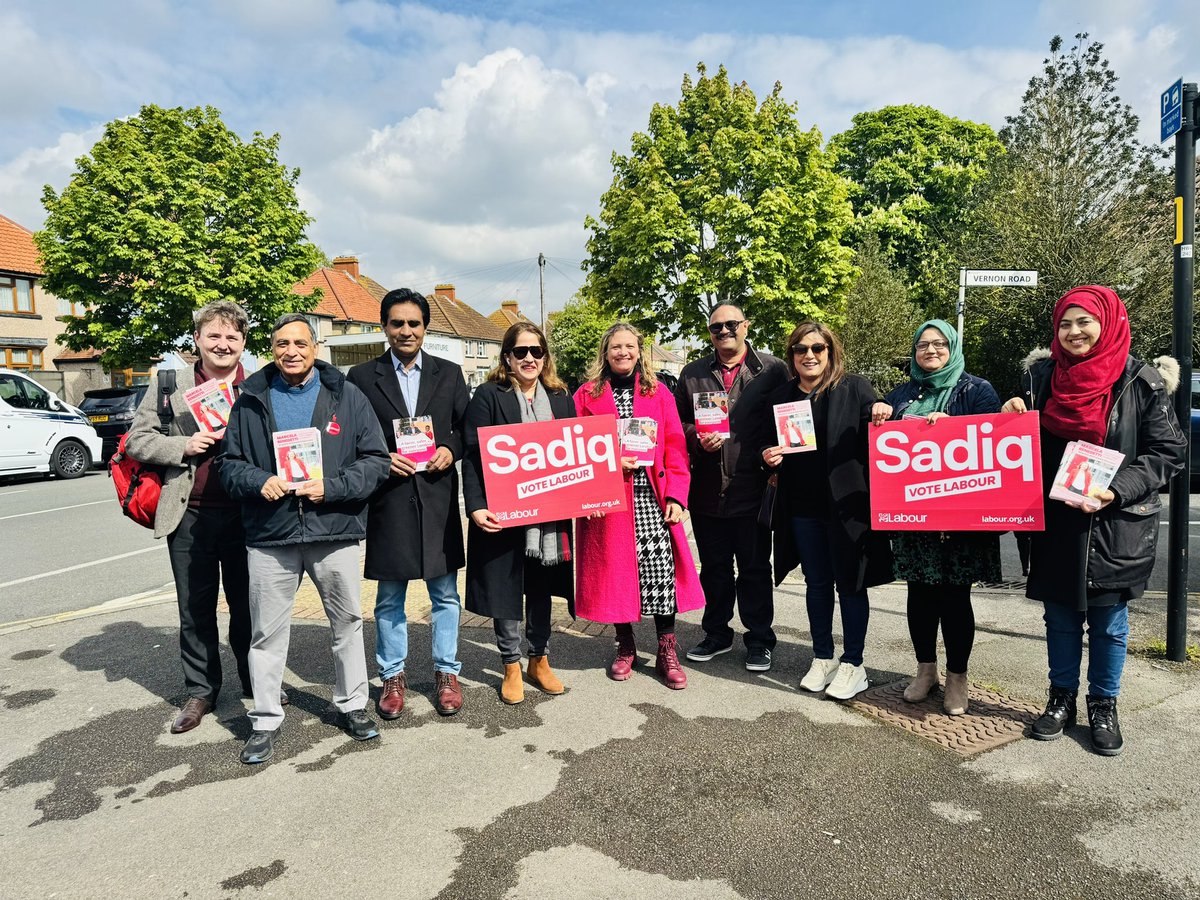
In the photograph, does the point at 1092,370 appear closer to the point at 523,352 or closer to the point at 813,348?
the point at 813,348

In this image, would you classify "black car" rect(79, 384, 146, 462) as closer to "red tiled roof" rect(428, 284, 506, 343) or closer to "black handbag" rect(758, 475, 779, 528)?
"black handbag" rect(758, 475, 779, 528)

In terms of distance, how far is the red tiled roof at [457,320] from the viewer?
211 feet

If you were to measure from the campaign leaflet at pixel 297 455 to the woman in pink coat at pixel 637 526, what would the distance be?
1608 millimetres

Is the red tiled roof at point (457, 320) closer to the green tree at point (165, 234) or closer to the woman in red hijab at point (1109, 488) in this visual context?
the green tree at point (165, 234)

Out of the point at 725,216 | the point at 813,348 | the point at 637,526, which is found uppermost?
the point at 725,216

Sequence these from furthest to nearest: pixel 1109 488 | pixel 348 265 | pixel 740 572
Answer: pixel 348 265, pixel 740 572, pixel 1109 488

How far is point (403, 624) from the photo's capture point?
4383 mm

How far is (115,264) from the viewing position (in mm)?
24484

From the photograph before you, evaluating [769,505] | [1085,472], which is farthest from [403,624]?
[1085,472]

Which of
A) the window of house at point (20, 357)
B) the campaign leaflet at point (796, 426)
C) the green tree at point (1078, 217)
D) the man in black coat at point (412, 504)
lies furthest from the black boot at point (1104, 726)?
the window of house at point (20, 357)

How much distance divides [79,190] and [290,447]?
26.9 meters

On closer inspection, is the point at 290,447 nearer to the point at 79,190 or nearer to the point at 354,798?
the point at 354,798

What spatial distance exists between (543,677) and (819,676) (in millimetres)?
1624

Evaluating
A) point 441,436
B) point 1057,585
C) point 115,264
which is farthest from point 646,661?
point 115,264
